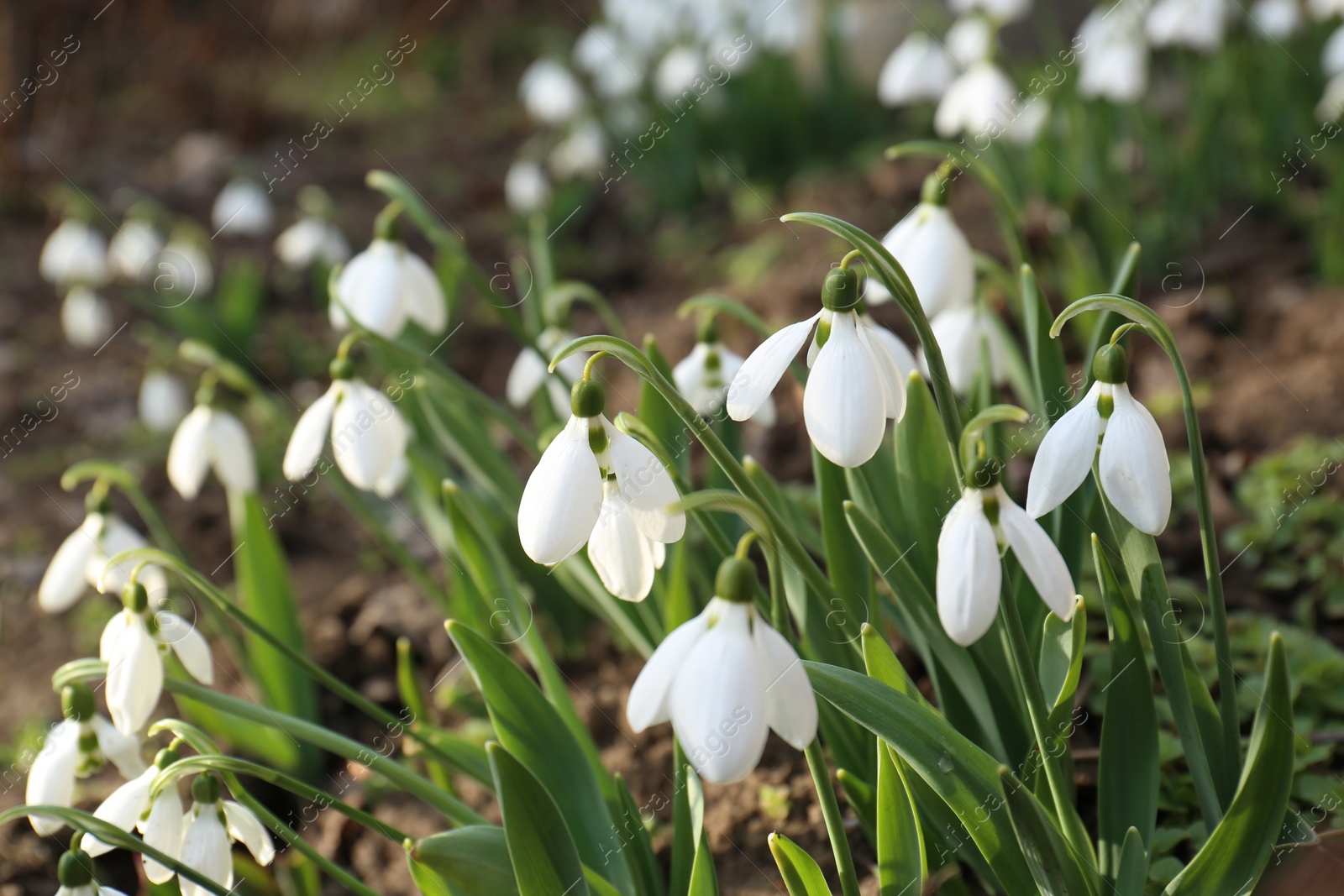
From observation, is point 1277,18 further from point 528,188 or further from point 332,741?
point 332,741

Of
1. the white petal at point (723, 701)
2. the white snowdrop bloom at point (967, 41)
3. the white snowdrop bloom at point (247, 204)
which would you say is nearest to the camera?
the white petal at point (723, 701)

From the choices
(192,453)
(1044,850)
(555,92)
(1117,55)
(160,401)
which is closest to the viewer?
(1044,850)

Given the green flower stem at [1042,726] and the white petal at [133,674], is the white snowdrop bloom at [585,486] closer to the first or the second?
the green flower stem at [1042,726]

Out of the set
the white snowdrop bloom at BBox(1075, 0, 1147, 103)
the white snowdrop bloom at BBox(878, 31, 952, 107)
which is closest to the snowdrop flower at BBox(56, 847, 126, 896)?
the white snowdrop bloom at BBox(878, 31, 952, 107)

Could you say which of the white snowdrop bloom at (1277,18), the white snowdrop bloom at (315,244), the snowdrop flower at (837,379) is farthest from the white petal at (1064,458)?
the white snowdrop bloom at (1277,18)

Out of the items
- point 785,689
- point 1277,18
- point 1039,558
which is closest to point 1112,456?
point 1039,558

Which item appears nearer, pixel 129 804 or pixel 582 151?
pixel 129 804

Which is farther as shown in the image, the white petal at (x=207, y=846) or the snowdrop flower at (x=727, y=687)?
the white petal at (x=207, y=846)
